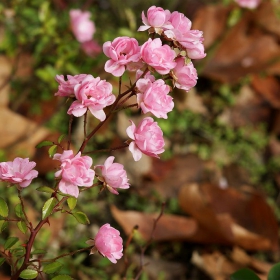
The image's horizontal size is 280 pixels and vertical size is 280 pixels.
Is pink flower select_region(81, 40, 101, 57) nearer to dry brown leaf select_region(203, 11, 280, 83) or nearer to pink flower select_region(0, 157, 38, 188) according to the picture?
dry brown leaf select_region(203, 11, 280, 83)

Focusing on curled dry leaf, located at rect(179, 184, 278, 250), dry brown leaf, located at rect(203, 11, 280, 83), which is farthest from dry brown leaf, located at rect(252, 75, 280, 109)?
curled dry leaf, located at rect(179, 184, 278, 250)

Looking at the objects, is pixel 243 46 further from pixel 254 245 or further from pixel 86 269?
pixel 86 269

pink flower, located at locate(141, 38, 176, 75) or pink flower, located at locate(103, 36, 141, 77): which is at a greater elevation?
pink flower, located at locate(141, 38, 176, 75)

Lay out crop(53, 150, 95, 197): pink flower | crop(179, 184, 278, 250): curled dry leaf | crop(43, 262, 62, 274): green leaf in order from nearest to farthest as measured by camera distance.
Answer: crop(53, 150, 95, 197): pink flower < crop(43, 262, 62, 274): green leaf < crop(179, 184, 278, 250): curled dry leaf

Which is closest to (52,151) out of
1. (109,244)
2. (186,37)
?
(109,244)

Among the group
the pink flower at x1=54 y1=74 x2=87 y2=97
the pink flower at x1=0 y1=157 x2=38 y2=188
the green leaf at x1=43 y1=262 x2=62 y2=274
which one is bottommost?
the green leaf at x1=43 y1=262 x2=62 y2=274

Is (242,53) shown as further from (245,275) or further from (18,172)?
(18,172)
